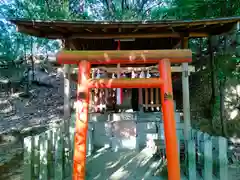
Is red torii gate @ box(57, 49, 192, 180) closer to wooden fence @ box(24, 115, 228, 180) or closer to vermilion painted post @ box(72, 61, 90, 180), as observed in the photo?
vermilion painted post @ box(72, 61, 90, 180)

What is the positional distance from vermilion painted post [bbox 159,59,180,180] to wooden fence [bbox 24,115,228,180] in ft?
3.64

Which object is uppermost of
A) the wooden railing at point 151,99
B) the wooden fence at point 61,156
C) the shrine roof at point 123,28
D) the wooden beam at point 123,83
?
the shrine roof at point 123,28

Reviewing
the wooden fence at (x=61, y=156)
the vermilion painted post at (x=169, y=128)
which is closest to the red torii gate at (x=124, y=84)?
the vermilion painted post at (x=169, y=128)

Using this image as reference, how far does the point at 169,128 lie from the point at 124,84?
2.83 ft

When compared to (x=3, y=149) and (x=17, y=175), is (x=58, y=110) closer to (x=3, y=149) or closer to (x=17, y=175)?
(x=3, y=149)

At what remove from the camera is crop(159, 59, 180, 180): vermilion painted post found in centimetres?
294

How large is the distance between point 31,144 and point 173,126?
87.7 inches

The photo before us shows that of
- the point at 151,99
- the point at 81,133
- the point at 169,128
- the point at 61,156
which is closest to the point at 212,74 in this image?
the point at 151,99

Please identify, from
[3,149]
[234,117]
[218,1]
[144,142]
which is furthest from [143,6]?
[3,149]

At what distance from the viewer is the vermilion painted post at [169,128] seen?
294 cm

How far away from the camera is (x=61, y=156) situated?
402cm

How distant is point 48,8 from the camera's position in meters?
12.5

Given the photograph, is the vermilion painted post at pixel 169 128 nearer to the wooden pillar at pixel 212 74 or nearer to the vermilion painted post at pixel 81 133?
the vermilion painted post at pixel 81 133

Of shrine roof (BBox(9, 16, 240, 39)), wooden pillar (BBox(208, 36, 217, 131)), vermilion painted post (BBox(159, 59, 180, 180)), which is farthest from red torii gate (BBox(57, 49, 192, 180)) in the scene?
wooden pillar (BBox(208, 36, 217, 131))
